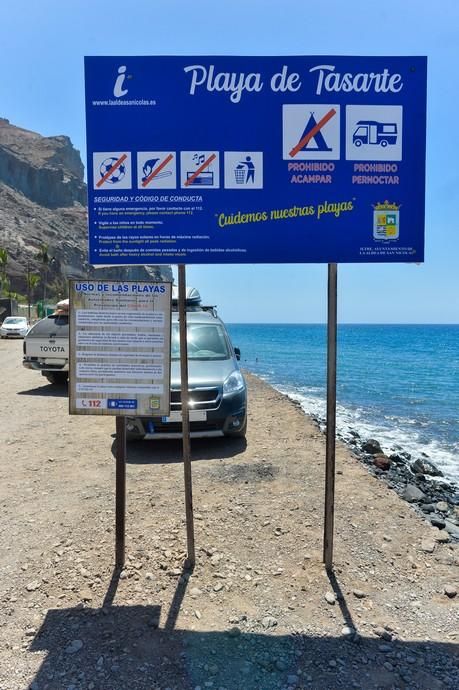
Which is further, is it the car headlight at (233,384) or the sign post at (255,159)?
the car headlight at (233,384)

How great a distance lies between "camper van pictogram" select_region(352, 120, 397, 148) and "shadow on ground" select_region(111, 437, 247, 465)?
14.5ft

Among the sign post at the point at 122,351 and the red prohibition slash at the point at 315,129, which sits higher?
the red prohibition slash at the point at 315,129

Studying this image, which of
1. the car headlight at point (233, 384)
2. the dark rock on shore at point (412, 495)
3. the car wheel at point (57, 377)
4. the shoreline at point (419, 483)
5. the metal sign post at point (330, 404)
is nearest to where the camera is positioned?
the metal sign post at point (330, 404)

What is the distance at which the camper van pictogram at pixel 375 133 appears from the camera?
3287 mm

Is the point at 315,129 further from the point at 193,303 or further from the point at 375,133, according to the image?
the point at 193,303

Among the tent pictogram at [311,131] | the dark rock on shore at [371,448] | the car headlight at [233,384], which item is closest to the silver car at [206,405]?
the car headlight at [233,384]

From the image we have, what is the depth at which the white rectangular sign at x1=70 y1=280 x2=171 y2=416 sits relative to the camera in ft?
11.0

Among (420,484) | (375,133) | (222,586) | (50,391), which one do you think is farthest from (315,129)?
(50,391)

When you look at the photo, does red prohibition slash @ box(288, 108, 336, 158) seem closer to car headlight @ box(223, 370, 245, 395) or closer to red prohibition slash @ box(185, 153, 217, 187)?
red prohibition slash @ box(185, 153, 217, 187)

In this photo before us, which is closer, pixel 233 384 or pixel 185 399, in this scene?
pixel 185 399

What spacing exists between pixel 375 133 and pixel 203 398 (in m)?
4.18

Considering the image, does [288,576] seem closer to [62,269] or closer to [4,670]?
[4,670]

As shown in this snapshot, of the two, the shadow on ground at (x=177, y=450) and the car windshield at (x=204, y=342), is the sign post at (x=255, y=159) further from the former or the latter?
the car windshield at (x=204, y=342)

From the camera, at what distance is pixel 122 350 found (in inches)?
133
